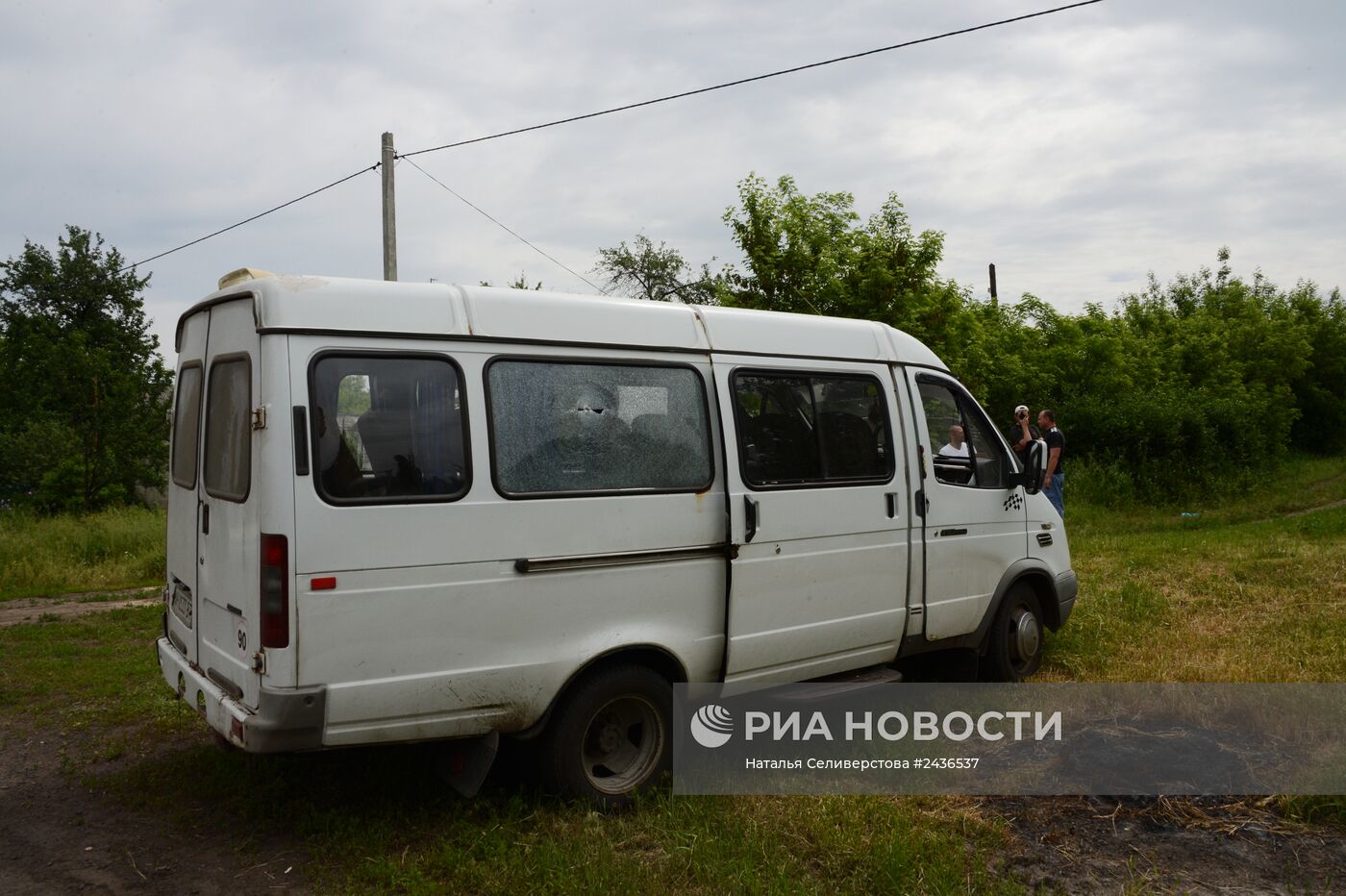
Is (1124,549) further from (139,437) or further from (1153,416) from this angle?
(139,437)

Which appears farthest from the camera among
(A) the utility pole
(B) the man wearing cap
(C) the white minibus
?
(A) the utility pole

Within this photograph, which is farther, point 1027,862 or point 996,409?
point 996,409

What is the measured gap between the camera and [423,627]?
4.25m

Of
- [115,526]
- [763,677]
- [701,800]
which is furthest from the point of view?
[115,526]

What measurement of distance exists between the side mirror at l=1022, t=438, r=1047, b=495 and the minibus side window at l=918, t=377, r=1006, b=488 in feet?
0.51

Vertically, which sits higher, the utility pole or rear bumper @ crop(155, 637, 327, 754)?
the utility pole

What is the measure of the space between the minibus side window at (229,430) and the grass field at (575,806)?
5.09ft

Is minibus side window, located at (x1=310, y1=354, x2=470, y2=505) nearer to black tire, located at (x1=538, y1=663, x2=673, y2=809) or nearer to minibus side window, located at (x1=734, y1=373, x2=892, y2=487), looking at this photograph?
black tire, located at (x1=538, y1=663, x2=673, y2=809)

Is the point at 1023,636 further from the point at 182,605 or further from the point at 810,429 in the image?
the point at 182,605

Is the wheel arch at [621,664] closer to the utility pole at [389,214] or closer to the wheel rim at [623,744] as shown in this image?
the wheel rim at [623,744]

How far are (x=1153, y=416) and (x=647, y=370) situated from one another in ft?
58.5

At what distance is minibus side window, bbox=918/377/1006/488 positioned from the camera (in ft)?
20.9

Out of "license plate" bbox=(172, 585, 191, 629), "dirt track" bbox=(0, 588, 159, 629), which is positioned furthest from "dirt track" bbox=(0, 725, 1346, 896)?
"dirt track" bbox=(0, 588, 159, 629)

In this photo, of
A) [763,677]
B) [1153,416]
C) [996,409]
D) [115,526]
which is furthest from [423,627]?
[996,409]
